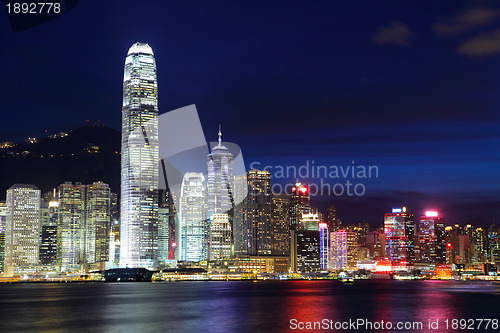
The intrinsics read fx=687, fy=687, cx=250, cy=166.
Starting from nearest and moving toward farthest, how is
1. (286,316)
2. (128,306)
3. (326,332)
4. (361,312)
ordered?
(326,332)
(286,316)
(361,312)
(128,306)

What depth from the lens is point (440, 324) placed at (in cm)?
7631

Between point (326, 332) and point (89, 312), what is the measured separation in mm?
41513

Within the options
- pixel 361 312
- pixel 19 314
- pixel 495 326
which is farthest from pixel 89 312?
pixel 495 326

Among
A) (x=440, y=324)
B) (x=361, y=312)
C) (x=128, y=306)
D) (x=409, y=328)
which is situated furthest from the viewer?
(x=128, y=306)

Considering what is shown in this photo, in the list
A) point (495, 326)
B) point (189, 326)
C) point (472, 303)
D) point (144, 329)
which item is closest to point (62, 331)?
point (144, 329)

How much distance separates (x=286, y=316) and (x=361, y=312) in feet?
43.2

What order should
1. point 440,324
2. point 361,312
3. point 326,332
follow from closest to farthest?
1. point 326,332
2. point 440,324
3. point 361,312

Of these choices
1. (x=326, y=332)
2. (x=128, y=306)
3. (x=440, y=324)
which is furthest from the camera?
(x=128, y=306)

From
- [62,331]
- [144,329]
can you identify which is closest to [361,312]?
[144,329]

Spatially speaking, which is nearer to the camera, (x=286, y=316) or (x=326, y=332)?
(x=326, y=332)

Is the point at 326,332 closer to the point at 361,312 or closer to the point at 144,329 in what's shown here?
the point at 144,329

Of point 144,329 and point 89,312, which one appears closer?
point 144,329

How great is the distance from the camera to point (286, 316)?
86.3 meters

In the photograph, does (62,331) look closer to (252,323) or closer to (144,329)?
(144,329)
